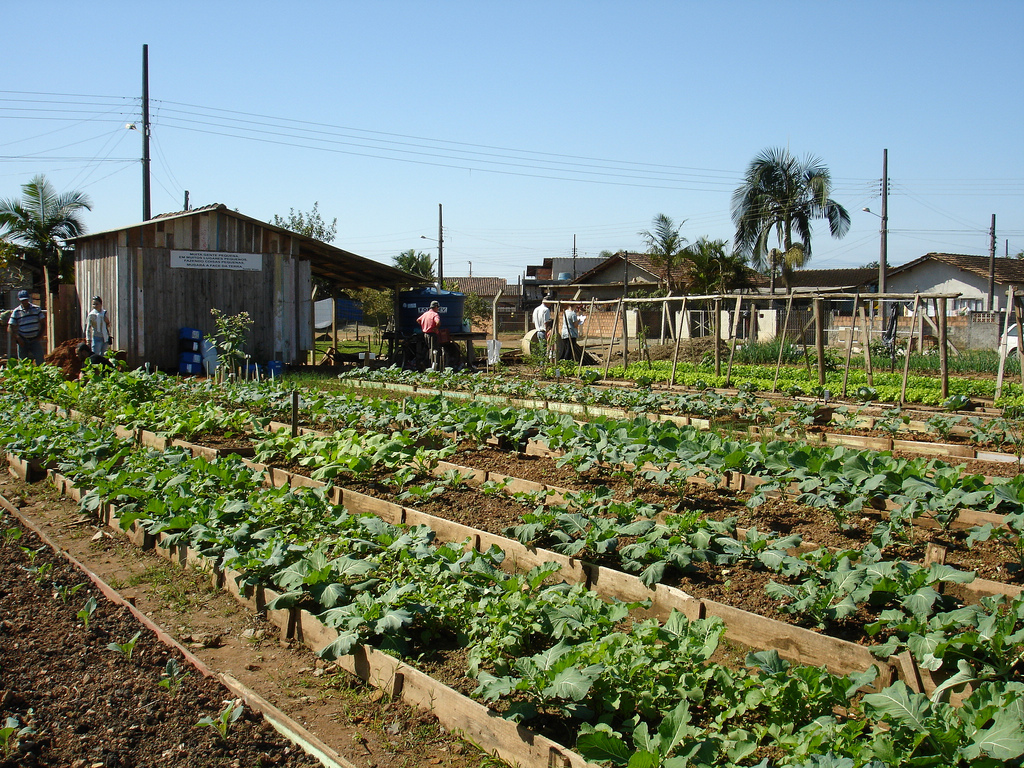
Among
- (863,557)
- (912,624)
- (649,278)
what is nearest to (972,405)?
(863,557)

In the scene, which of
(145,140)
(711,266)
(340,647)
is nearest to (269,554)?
(340,647)

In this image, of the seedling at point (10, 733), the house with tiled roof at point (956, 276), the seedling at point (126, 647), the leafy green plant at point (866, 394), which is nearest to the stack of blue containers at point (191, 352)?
the leafy green plant at point (866, 394)

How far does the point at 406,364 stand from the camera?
19047 mm

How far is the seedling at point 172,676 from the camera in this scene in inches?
125

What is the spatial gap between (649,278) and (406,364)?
74.4ft

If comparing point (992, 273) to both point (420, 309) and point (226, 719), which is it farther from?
point (226, 719)

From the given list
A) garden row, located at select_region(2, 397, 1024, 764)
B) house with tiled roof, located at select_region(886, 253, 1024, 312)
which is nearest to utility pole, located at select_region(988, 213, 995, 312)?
house with tiled roof, located at select_region(886, 253, 1024, 312)

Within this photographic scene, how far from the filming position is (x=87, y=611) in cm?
389

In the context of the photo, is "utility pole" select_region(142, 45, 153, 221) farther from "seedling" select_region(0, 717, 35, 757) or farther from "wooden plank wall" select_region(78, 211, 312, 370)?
"seedling" select_region(0, 717, 35, 757)

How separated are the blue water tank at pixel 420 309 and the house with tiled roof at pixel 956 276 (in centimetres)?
2681

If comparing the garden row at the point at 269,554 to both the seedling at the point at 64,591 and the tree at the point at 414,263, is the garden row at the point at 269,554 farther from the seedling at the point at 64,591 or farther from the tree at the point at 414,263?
the tree at the point at 414,263

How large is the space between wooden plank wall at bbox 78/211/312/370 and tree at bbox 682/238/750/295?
1847 centimetres

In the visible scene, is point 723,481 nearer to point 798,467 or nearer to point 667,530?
point 798,467

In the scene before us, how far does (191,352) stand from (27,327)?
2792 millimetres
